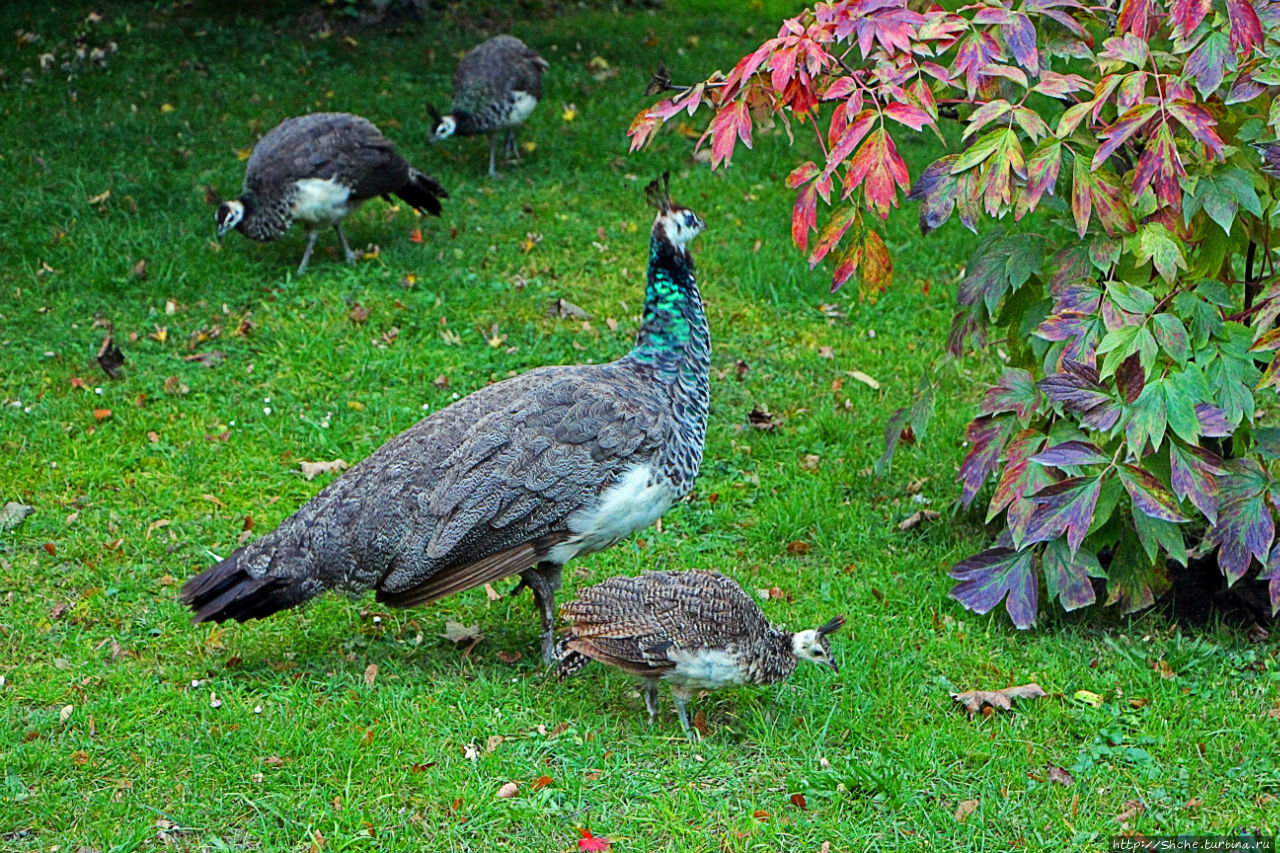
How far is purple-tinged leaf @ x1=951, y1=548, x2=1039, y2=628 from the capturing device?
16.3ft

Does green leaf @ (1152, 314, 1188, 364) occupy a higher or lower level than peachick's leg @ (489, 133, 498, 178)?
higher

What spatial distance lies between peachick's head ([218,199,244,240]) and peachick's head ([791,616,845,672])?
17.3 ft

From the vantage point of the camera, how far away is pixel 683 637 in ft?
14.0

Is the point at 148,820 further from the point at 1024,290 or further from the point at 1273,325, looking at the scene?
the point at 1273,325

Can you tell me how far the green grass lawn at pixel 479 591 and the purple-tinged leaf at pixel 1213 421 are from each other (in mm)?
978

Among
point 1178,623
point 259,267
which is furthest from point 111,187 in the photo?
point 1178,623

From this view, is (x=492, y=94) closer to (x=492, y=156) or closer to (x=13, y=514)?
(x=492, y=156)

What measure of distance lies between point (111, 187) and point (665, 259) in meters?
5.84

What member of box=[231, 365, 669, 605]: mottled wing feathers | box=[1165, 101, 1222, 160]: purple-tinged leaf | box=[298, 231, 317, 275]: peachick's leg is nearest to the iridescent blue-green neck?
box=[231, 365, 669, 605]: mottled wing feathers

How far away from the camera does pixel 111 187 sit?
9344 mm

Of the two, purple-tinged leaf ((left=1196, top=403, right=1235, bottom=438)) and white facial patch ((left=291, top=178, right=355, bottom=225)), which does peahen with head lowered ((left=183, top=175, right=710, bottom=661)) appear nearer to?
purple-tinged leaf ((left=1196, top=403, right=1235, bottom=438))

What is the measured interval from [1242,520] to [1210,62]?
156 cm

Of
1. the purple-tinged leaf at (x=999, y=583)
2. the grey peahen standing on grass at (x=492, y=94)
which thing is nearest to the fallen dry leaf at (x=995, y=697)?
the purple-tinged leaf at (x=999, y=583)

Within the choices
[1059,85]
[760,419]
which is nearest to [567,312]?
[760,419]
